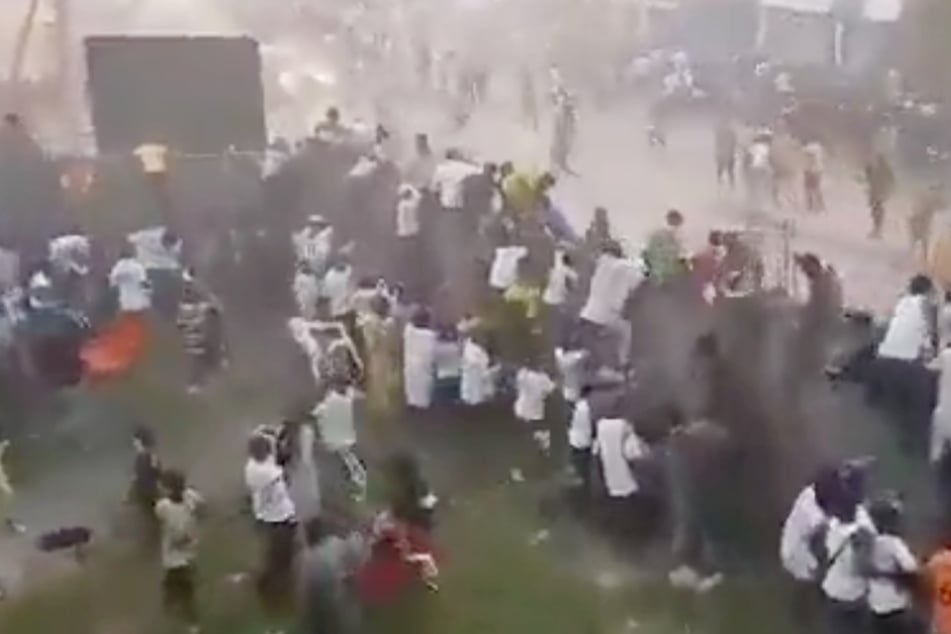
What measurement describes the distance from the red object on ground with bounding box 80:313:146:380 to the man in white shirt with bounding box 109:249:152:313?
22 mm

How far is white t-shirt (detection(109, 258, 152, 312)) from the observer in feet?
8.68

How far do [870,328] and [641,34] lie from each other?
1.90 feet

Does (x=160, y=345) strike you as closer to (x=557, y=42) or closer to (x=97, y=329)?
(x=97, y=329)

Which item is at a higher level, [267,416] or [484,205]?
[484,205]

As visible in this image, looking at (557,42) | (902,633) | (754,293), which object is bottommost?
(902,633)

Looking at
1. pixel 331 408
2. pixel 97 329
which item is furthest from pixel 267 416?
pixel 97 329

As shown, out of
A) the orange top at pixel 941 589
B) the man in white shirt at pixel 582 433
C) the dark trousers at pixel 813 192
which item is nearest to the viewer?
the orange top at pixel 941 589

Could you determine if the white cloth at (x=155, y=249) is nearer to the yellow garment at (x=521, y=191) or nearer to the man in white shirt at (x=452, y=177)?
the man in white shirt at (x=452, y=177)

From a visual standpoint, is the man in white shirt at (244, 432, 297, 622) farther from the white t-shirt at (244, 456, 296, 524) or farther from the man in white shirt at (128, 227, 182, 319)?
the man in white shirt at (128, 227, 182, 319)

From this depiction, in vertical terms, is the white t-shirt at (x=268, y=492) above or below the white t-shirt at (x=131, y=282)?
below

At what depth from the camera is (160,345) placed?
2658 mm

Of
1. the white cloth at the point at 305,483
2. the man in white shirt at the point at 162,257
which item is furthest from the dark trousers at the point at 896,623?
the man in white shirt at the point at 162,257

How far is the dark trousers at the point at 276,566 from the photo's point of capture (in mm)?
2570

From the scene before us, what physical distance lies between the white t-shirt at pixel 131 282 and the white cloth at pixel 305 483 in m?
0.36
